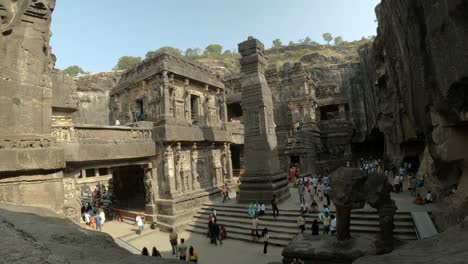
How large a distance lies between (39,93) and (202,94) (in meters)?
12.3

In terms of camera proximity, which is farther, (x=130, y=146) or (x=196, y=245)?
(x=130, y=146)

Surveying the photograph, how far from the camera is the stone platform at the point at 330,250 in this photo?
7.41 metres

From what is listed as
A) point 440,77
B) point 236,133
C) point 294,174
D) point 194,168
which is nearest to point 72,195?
point 194,168

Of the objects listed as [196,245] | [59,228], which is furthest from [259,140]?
[59,228]

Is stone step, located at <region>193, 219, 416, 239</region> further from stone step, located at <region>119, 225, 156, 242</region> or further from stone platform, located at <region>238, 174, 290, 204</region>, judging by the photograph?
stone step, located at <region>119, 225, 156, 242</region>

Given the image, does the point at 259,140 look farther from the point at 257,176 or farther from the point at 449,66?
the point at 449,66

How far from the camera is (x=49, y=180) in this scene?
7035 mm

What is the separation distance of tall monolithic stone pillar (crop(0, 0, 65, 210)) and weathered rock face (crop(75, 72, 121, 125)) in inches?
1044

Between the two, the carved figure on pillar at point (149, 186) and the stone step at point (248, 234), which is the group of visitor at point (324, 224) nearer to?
the stone step at point (248, 234)

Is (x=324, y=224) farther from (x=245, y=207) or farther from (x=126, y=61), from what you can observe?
(x=126, y=61)

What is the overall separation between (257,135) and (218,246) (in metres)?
5.36

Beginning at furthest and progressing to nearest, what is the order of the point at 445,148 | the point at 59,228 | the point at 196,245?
1. the point at 196,245
2. the point at 445,148
3. the point at 59,228

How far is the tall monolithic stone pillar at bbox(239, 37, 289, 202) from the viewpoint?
13.5 m

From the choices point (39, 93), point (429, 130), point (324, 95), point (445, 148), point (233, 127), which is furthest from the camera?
point (324, 95)
